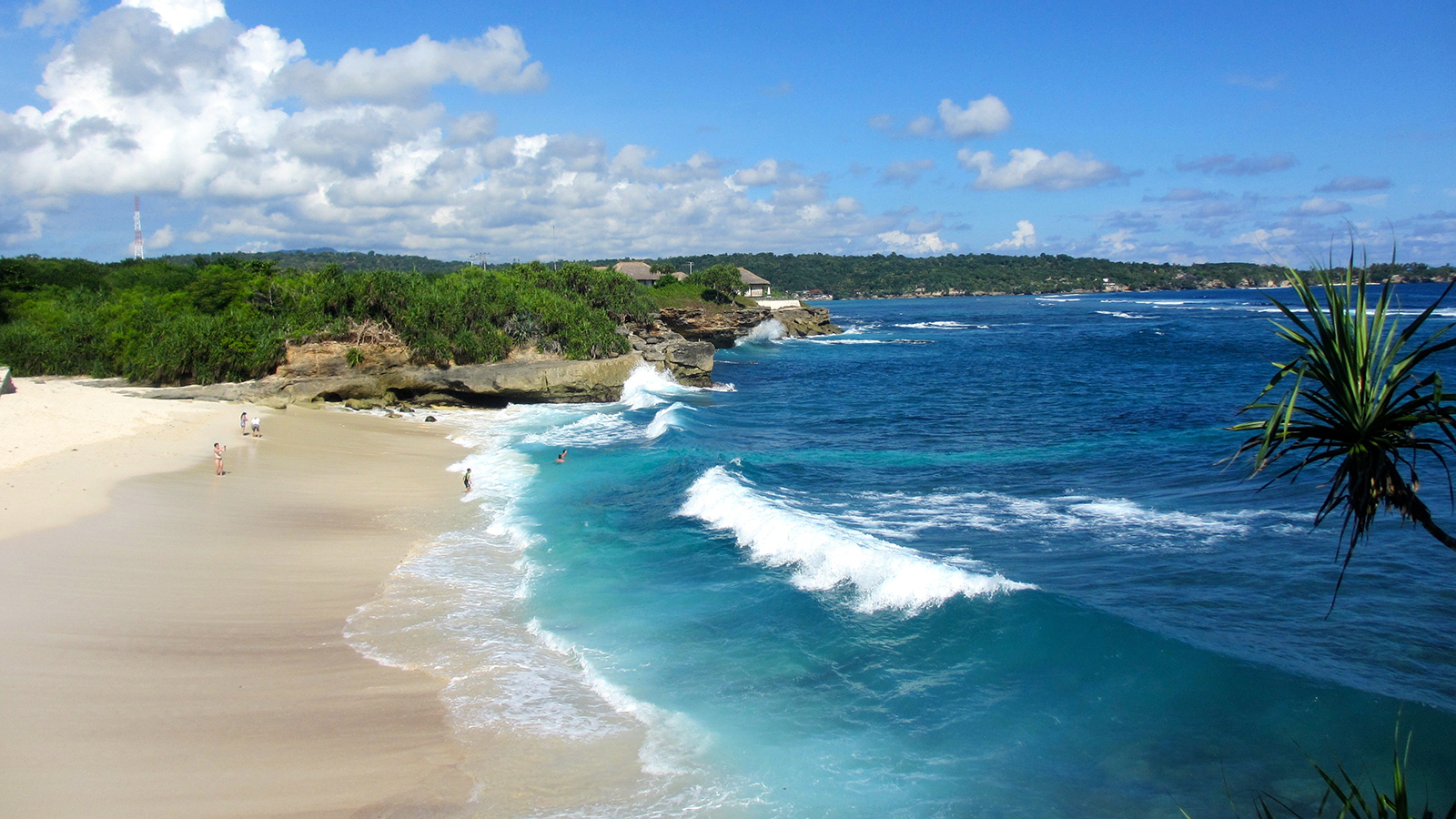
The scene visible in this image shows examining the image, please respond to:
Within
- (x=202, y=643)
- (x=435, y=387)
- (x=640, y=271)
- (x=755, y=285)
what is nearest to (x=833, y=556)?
(x=202, y=643)

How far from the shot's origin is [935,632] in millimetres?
11547

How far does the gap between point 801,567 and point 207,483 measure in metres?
13.9

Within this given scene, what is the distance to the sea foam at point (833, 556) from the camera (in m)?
12.5

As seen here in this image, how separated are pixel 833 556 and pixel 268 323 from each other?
3049 centimetres

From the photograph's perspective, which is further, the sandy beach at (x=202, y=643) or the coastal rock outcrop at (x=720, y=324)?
the coastal rock outcrop at (x=720, y=324)

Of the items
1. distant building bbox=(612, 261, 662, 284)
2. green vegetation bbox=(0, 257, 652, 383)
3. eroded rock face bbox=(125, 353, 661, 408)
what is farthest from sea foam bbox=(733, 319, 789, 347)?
eroded rock face bbox=(125, 353, 661, 408)

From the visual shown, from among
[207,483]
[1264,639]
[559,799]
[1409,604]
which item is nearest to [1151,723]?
[1264,639]

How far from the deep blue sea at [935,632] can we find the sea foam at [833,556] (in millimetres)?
60

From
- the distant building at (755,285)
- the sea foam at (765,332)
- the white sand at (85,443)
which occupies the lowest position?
the white sand at (85,443)

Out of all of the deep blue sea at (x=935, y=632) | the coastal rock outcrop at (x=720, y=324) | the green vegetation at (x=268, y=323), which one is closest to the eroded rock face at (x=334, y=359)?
the green vegetation at (x=268, y=323)

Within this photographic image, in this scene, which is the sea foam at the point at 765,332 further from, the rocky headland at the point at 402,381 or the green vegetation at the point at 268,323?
the rocky headland at the point at 402,381

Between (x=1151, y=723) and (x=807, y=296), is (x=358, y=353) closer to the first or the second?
(x=1151, y=723)

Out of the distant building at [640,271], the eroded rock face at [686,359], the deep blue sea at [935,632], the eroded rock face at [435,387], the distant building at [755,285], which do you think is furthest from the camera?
the distant building at [755,285]

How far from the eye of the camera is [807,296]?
641 ft
